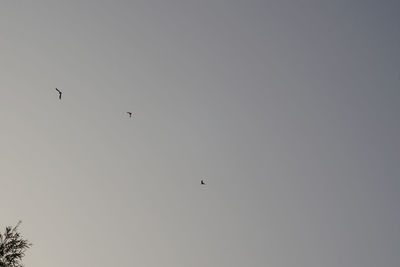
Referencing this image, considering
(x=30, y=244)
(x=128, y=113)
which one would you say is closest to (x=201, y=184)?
(x=128, y=113)

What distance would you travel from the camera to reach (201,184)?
1261 inches

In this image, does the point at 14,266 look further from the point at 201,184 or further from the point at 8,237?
the point at 201,184

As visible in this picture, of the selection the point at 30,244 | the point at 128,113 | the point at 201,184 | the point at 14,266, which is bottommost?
the point at 14,266

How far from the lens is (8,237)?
26766mm

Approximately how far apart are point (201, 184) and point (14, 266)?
54.6ft

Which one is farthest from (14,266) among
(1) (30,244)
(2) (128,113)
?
(2) (128,113)

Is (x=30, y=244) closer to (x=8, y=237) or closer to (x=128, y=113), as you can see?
(x=8, y=237)

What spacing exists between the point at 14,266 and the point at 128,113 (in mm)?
14788

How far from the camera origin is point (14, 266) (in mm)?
26078

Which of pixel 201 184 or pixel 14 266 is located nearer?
pixel 14 266

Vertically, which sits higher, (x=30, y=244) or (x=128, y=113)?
(x=128, y=113)

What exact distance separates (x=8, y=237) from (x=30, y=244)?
1.74 m

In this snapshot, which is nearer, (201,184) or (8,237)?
(8,237)

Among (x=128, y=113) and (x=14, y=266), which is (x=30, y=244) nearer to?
(x=14, y=266)
